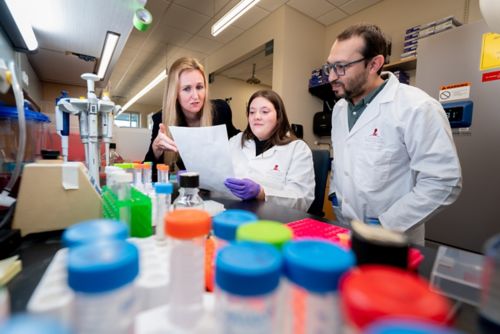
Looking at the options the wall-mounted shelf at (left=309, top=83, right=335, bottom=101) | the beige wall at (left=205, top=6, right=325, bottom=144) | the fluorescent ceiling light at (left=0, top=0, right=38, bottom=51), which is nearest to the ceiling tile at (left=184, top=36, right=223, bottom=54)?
the beige wall at (left=205, top=6, right=325, bottom=144)

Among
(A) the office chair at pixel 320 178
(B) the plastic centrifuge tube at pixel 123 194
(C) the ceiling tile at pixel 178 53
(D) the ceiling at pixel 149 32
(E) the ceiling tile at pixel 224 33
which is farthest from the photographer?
(C) the ceiling tile at pixel 178 53

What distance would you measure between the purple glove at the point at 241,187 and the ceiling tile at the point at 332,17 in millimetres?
3081

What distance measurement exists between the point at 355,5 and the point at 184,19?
225 cm

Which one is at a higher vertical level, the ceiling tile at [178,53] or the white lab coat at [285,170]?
the ceiling tile at [178,53]

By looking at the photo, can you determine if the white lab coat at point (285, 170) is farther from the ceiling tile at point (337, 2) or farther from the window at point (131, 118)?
the window at point (131, 118)

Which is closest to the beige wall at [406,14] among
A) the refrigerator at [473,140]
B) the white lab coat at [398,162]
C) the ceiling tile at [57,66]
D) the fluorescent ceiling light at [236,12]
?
the refrigerator at [473,140]

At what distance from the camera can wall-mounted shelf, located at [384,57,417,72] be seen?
97.1 inches

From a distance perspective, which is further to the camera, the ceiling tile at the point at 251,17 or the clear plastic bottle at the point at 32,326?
the ceiling tile at the point at 251,17

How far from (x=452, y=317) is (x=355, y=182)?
1022 mm

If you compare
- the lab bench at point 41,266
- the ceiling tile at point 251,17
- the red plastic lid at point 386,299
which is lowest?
the lab bench at point 41,266

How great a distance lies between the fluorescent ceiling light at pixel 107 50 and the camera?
1.96m

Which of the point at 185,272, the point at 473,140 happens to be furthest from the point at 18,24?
the point at 473,140

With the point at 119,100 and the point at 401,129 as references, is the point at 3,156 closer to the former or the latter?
the point at 401,129

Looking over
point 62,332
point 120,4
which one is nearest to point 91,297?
point 62,332
